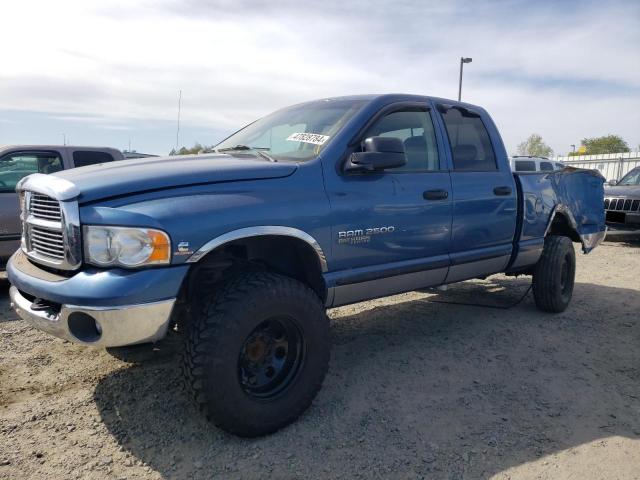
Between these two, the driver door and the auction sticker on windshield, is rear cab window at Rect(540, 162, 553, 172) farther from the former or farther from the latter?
the auction sticker on windshield

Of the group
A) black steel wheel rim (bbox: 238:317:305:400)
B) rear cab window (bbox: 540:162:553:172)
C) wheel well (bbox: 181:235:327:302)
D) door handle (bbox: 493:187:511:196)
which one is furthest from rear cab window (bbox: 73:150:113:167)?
rear cab window (bbox: 540:162:553:172)

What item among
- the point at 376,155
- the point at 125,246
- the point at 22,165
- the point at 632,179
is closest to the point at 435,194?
the point at 376,155

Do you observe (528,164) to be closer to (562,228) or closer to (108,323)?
(562,228)

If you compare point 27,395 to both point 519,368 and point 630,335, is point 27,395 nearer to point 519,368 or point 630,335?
point 519,368

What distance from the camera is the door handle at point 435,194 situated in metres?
3.75

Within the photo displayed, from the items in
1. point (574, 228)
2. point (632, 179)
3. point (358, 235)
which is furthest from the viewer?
point (632, 179)

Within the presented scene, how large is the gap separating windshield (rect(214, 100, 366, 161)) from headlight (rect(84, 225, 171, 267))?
1.15 m

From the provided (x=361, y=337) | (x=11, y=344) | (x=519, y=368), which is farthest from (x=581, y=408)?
(x=11, y=344)

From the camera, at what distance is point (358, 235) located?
3332mm

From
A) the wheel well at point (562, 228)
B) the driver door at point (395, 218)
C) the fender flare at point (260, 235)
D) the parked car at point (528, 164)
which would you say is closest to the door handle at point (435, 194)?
the driver door at point (395, 218)

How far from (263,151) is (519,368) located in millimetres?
2451

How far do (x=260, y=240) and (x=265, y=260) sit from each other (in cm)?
21

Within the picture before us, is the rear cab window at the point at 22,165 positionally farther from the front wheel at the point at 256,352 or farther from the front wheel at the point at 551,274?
the front wheel at the point at 551,274

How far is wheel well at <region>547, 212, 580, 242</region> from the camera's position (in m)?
5.54
